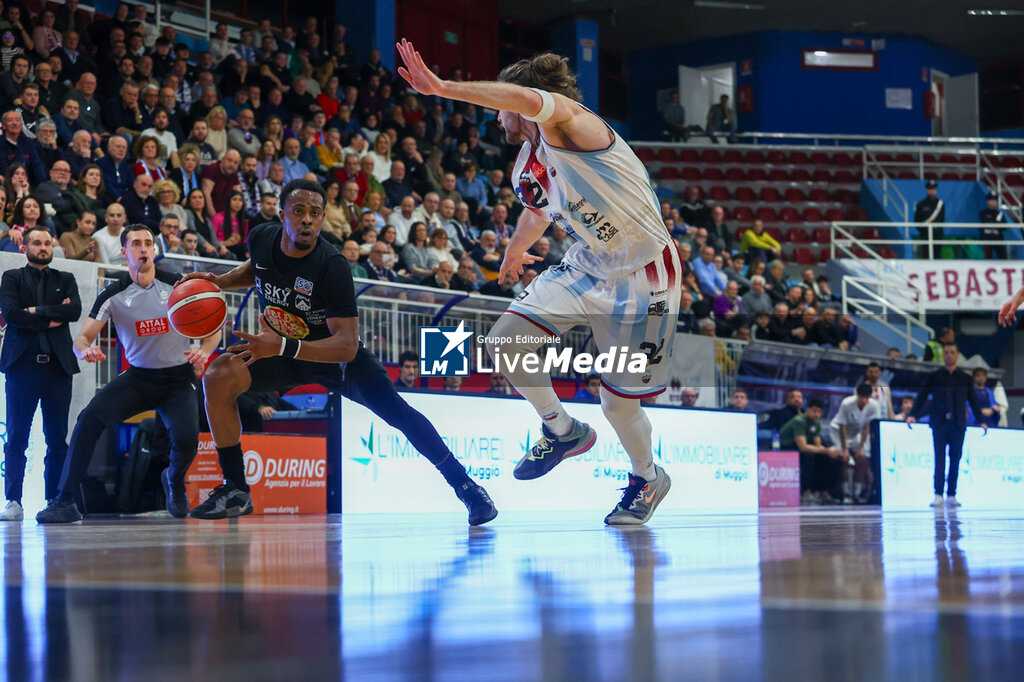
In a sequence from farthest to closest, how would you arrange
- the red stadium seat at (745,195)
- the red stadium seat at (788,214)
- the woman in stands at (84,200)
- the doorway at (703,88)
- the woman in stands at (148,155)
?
the doorway at (703,88) → the red stadium seat at (745,195) → the red stadium seat at (788,214) → the woman in stands at (148,155) → the woman in stands at (84,200)

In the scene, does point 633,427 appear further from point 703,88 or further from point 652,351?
point 703,88

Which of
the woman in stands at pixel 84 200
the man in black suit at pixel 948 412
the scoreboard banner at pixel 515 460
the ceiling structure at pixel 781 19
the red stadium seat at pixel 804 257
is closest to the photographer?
the scoreboard banner at pixel 515 460

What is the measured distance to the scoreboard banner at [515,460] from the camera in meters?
8.16

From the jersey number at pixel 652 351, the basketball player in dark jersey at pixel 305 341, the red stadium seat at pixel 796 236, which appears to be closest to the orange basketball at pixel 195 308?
the basketball player in dark jersey at pixel 305 341

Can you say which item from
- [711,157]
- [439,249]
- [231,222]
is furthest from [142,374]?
[711,157]

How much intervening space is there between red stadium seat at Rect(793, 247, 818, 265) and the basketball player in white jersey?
19.0 meters

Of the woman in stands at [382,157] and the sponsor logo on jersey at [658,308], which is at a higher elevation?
the woman in stands at [382,157]

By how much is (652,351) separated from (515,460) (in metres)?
5.03

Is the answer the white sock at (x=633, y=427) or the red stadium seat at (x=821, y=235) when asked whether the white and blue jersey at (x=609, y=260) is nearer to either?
the white sock at (x=633, y=427)

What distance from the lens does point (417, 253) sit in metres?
12.1

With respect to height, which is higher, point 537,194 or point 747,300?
point 747,300

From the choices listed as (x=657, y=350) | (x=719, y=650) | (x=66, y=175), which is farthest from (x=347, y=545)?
(x=66, y=175)

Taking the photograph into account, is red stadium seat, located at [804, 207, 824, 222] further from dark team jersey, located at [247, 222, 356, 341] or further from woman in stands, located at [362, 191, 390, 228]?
dark team jersey, located at [247, 222, 356, 341]

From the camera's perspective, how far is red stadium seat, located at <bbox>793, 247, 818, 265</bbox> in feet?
74.7
